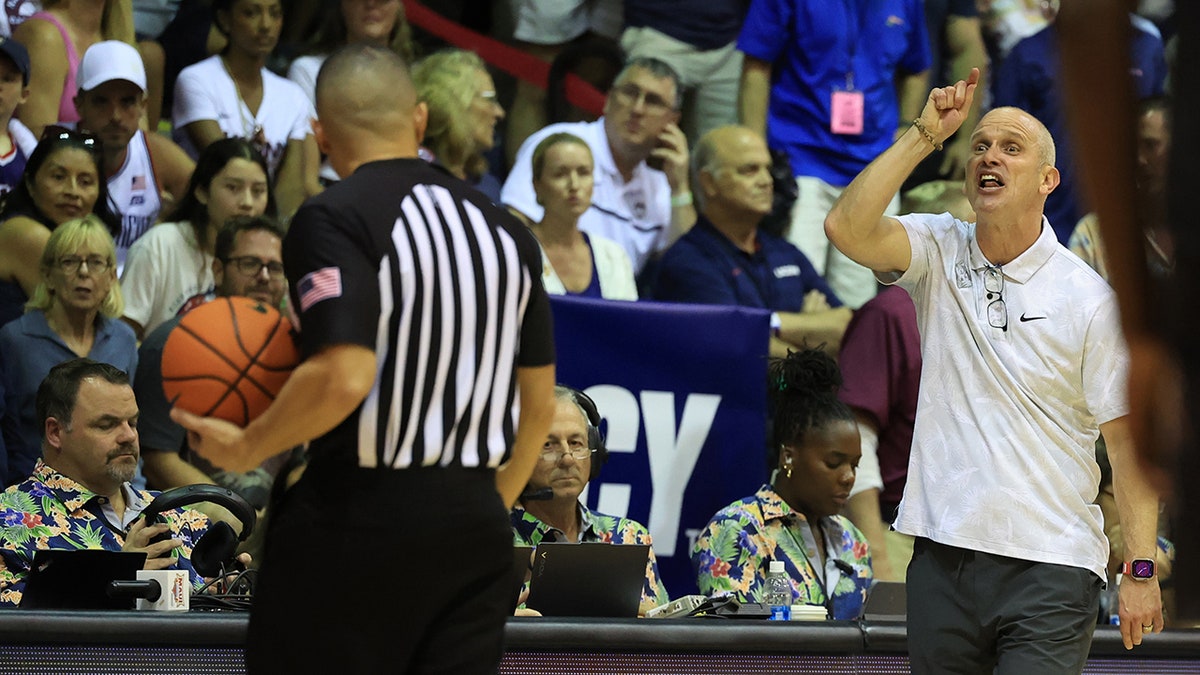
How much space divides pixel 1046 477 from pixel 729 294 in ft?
12.4

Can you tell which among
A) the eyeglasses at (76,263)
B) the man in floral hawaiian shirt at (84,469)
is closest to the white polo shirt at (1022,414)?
the man in floral hawaiian shirt at (84,469)

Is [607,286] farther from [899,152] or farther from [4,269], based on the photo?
[899,152]

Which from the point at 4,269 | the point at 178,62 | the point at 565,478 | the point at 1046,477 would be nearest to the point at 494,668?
the point at 1046,477

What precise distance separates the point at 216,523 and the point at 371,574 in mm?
2144

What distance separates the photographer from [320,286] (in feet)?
10.6

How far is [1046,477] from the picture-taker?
14.5 ft

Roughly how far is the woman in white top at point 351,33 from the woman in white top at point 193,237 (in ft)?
2.51

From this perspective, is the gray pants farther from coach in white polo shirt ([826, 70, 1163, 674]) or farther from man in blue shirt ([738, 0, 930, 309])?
man in blue shirt ([738, 0, 930, 309])

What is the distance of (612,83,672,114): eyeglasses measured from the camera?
28.2 feet

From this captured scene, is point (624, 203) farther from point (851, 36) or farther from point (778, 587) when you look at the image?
point (778, 587)

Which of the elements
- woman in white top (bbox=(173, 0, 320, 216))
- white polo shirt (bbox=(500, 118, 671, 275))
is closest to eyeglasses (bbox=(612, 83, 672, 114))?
white polo shirt (bbox=(500, 118, 671, 275))

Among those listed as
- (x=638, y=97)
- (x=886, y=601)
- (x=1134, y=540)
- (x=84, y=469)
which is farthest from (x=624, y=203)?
(x=1134, y=540)

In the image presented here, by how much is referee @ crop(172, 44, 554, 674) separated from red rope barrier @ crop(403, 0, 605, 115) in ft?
18.5

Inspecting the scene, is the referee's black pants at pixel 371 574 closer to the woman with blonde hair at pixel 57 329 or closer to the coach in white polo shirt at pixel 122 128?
the woman with blonde hair at pixel 57 329
